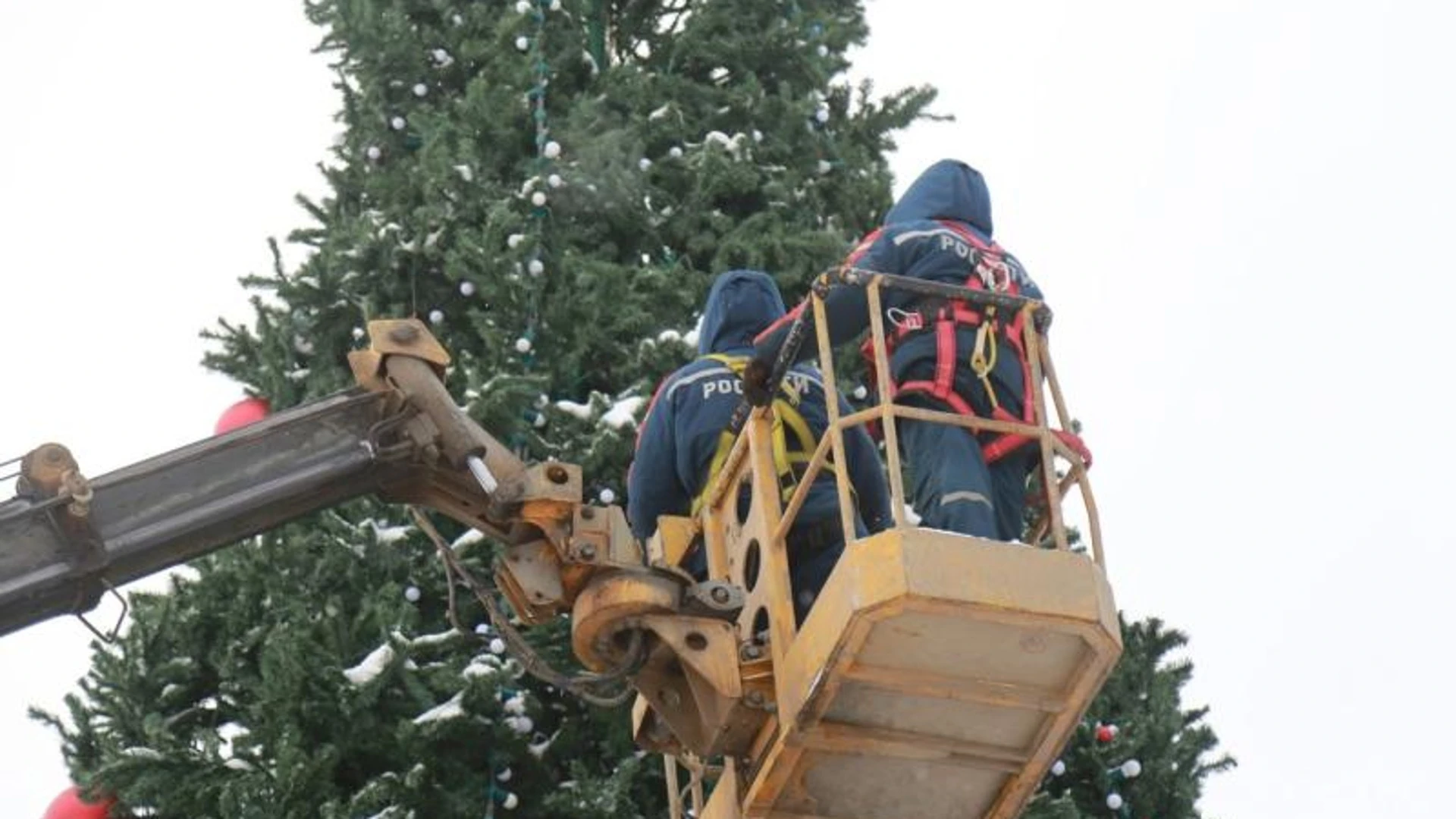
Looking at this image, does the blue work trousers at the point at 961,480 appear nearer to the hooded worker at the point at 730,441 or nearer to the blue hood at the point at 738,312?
the hooded worker at the point at 730,441

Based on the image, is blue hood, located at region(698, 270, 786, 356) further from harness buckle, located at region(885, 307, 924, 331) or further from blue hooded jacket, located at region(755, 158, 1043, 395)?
harness buckle, located at region(885, 307, 924, 331)

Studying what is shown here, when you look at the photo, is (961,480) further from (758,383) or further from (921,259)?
(921,259)

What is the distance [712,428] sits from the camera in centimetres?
1024

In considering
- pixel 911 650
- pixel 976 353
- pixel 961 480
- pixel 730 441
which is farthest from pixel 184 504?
pixel 976 353

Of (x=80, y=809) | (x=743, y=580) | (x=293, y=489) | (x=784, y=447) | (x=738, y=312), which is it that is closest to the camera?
(x=293, y=489)

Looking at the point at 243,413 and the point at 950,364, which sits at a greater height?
the point at 243,413

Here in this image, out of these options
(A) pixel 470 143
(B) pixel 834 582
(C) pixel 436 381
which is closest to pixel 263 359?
(A) pixel 470 143

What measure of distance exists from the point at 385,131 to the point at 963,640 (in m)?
6.91

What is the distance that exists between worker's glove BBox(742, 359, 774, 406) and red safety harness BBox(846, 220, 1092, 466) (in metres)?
0.35

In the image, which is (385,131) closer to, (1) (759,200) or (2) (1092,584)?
(1) (759,200)

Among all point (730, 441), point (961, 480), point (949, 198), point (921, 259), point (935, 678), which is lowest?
point (935, 678)

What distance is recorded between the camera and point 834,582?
8.85 meters

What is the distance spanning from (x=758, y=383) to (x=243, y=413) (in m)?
3.91

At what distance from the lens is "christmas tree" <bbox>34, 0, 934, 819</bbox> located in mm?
11477
